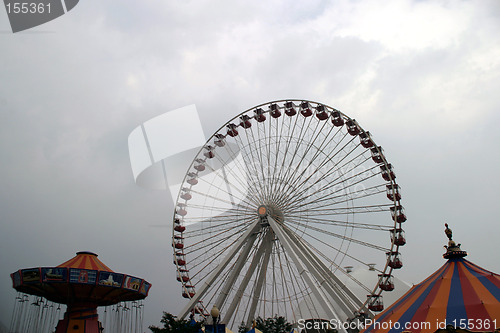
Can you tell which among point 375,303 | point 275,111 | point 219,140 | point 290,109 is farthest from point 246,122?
point 375,303

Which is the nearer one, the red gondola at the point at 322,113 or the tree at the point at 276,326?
the red gondola at the point at 322,113

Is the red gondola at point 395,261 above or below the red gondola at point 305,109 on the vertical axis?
below

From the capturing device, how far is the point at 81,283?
25172 millimetres

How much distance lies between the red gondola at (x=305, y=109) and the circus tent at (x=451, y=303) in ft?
41.8

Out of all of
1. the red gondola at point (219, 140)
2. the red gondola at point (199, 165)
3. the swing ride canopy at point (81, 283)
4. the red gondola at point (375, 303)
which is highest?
the red gondola at point (219, 140)

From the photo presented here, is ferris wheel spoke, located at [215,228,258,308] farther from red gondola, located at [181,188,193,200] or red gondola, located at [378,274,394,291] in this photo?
red gondola, located at [378,274,394,291]

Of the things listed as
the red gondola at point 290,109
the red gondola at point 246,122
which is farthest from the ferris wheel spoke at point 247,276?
the red gondola at point 290,109

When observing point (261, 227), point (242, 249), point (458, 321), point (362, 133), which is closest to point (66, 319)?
point (242, 249)

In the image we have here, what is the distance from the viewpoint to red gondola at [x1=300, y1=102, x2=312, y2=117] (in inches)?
1025

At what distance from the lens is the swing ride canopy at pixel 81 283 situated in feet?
81.2

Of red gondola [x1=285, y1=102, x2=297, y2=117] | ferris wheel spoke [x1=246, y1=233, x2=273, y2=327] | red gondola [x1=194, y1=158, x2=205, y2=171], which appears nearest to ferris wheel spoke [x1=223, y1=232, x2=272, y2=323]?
ferris wheel spoke [x1=246, y1=233, x2=273, y2=327]

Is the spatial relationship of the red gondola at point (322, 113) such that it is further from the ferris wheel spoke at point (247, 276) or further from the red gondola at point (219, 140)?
the ferris wheel spoke at point (247, 276)

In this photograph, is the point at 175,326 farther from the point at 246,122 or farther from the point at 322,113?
the point at 322,113

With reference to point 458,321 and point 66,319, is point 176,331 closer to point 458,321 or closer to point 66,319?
point 66,319
